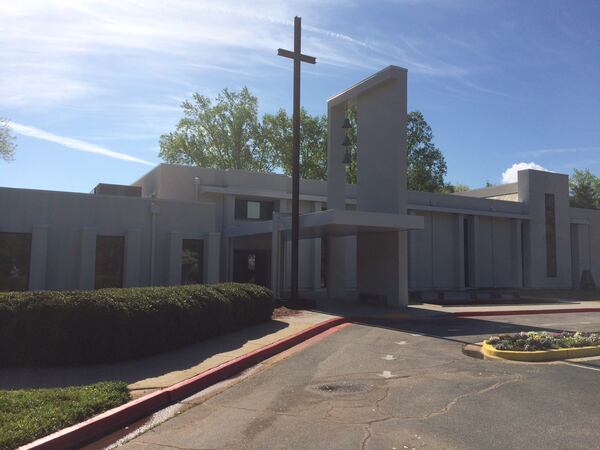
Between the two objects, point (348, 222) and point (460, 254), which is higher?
point (348, 222)

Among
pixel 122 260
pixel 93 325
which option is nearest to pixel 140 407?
pixel 93 325

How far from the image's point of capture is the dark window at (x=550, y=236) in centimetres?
3656

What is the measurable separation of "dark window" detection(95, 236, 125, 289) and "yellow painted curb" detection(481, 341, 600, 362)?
46.3 ft

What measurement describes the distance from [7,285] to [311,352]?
41.3ft

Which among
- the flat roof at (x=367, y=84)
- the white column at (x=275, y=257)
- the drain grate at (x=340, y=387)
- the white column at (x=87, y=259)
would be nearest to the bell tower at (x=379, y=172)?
the flat roof at (x=367, y=84)

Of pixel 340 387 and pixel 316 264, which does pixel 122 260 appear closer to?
pixel 316 264

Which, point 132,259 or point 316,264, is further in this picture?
point 316,264

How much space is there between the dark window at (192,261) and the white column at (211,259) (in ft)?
0.91

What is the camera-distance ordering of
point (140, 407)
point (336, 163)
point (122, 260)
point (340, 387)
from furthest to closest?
point (336, 163) → point (122, 260) → point (340, 387) → point (140, 407)

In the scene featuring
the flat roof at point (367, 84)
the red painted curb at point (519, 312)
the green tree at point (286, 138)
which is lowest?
the red painted curb at point (519, 312)

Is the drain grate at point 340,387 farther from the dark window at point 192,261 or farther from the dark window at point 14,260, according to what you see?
the dark window at point 192,261

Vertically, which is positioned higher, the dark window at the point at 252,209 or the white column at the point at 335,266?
the dark window at the point at 252,209

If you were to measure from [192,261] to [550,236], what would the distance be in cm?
2565

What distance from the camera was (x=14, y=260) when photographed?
730 inches
